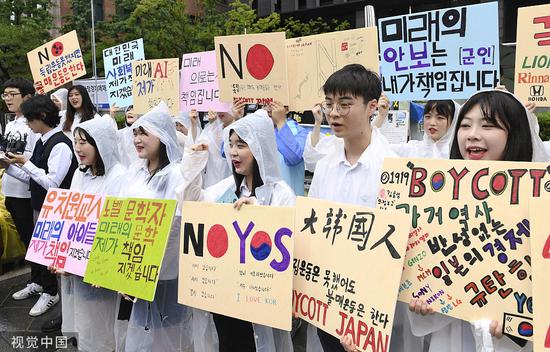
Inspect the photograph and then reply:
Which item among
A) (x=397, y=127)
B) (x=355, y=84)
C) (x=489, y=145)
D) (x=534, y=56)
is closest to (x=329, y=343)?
(x=489, y=145)

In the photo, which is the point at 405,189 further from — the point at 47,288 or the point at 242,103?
the point at 47,288

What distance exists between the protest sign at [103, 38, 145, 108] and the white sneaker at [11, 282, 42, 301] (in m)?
2.21

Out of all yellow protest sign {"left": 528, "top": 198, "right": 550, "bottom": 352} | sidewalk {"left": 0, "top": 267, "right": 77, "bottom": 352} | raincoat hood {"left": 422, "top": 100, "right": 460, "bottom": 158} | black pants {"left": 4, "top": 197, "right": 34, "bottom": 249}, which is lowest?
sidewalk {"left": 0, "top": 267, "right": 77, "bottom": 352}

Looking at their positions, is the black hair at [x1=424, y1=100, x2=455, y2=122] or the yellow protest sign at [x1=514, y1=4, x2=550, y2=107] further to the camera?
the black hair at [x1=424, y1=100, x2=455, y2=122]

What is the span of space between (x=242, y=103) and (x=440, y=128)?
5.40 ft

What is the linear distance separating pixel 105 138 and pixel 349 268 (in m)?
2.12

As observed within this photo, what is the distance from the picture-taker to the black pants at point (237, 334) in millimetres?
2496

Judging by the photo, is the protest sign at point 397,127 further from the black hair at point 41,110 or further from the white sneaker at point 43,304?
the white sneaker at point 43,304

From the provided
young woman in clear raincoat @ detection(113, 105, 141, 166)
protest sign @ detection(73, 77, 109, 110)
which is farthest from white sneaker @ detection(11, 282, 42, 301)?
protest sign @ detection(73, 77, 109, 110)

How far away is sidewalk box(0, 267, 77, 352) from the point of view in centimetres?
370

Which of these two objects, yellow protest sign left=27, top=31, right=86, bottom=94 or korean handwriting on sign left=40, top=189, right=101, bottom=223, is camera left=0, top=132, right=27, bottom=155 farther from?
yellow protest sign left=27, top=31, right=86, bottom=94

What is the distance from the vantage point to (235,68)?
3.78 metres

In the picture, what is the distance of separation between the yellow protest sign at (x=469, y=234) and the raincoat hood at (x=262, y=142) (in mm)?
787

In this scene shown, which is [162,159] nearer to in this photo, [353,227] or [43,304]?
[353,227]
